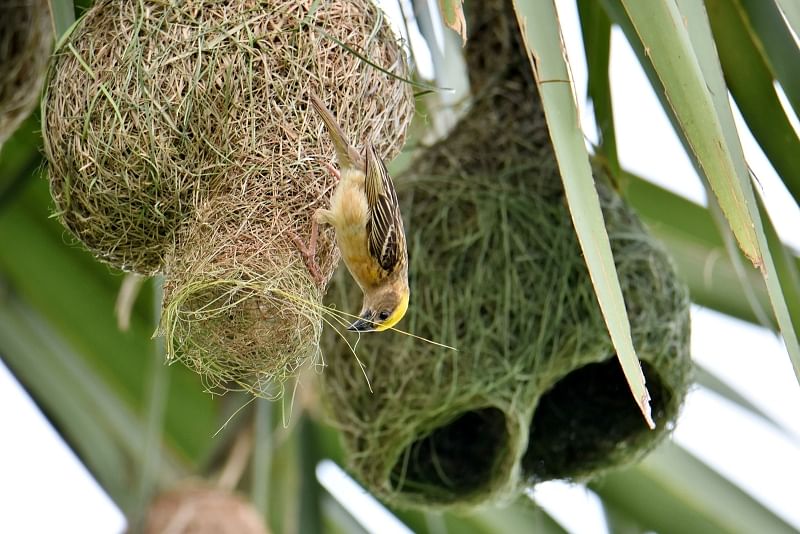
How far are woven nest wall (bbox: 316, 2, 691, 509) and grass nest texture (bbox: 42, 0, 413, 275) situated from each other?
0.71 metres

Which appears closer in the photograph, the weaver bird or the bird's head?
the weaver bird

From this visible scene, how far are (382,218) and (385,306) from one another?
0.74ft

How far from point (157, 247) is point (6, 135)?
84cm

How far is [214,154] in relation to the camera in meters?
2.21

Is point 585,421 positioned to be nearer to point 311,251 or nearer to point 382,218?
point 382,218

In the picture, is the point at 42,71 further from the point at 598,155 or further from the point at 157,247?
the point at 598,155

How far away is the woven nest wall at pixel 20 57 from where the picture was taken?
9.60 feet

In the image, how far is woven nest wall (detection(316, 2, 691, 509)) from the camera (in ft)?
9.69

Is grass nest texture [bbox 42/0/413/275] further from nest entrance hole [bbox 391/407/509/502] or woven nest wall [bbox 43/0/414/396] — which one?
nest entrance hole [bbox 391/407/509/502]

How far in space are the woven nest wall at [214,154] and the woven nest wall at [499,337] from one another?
26.5 inches

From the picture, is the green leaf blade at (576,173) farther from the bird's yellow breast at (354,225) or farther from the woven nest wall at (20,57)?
the woven nest wall at (20,57)

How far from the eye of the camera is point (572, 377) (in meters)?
3.50

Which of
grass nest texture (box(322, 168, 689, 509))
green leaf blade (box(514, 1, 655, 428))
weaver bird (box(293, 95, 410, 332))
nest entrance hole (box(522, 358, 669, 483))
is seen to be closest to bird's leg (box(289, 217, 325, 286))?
weaver bird (box(293, 95, 410, 332))

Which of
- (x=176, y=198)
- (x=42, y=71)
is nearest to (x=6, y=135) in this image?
(x=42, y=71)
